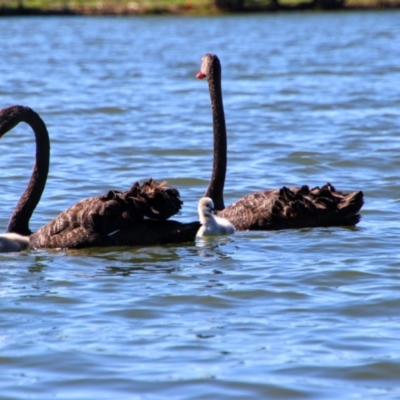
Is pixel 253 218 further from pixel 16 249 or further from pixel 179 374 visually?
pixel 179 374

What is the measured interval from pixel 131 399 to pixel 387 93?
15.3m

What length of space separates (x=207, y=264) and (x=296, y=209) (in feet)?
3.96

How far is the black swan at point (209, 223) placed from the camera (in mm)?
8633

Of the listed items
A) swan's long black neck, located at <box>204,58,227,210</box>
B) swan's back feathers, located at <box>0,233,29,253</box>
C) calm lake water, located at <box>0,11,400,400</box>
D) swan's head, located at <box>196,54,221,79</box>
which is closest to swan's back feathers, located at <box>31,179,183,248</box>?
calm lake water, located at <box>0,11,400,400</box>

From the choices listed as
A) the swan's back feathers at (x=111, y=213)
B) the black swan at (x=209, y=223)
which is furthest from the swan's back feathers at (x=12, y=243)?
the black swan at (x=209, y=223)

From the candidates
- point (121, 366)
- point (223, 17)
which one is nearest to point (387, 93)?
point (121, 366)

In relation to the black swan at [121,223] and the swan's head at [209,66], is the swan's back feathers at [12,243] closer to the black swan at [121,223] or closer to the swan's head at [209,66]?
the black swan at [121,223]

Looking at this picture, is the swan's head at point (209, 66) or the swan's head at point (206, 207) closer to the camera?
the swan's head at point (206, 207)

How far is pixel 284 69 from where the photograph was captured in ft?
81.5

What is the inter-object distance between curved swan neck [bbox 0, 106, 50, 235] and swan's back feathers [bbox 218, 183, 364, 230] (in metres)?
1.63

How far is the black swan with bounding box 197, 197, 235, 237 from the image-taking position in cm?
863

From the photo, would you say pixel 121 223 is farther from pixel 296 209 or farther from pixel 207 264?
pixel 296 209

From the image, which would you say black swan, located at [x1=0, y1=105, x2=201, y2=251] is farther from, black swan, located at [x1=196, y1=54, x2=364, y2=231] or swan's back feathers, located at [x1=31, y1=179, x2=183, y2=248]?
black swan, located at [x1=196, y1=54, x2=364, y2=231]

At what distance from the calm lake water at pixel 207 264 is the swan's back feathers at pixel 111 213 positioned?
14cm
